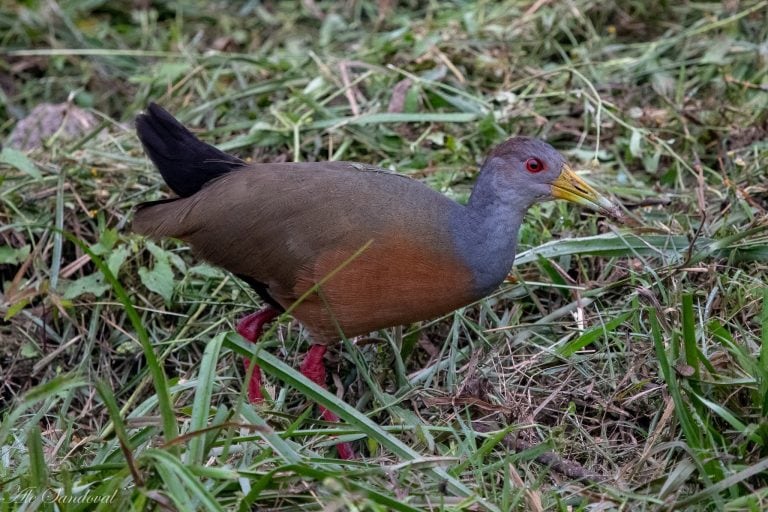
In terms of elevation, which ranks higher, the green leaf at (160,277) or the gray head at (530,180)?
the gray head at (530,180)

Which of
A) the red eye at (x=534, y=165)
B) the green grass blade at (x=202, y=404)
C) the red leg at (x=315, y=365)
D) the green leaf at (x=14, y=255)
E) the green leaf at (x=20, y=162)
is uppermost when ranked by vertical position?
the green grass blade at (x=202, y=404)

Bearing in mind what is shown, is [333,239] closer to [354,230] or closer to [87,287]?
[354,230]

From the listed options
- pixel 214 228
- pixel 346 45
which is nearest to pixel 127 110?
pixel 346 45

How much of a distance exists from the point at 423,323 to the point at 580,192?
105cm

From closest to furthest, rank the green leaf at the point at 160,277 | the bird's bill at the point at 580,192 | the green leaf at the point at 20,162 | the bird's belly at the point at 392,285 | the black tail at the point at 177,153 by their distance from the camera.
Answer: the bird's belly at the point at 392,285 → the bird's bill at the point at 580,192 → the black tail at the point at 177,153 → the green leaf at the point at 160,277 → the green leaf at the point at 20,162

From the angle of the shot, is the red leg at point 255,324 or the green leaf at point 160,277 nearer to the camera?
the red leg at point 255,324

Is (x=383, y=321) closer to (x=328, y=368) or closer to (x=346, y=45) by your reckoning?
(x=328, y=368)

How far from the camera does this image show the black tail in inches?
189

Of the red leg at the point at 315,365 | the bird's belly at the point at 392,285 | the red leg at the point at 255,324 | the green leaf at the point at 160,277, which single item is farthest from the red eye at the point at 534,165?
the green leaf at the point at 160,277

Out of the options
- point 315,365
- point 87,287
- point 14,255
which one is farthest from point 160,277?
point 315,365

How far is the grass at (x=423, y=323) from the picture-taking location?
11.6ft

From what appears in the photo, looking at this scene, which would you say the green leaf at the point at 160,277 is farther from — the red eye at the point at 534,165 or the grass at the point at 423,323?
the red eye at the point at 534,165

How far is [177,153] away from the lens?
15.8 ft

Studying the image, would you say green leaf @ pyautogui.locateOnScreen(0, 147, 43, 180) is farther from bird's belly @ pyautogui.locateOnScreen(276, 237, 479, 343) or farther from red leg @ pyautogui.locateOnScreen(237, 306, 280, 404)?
bird's belly @ pyautogui.locateOnScreen(276, 237, 479, 343)
